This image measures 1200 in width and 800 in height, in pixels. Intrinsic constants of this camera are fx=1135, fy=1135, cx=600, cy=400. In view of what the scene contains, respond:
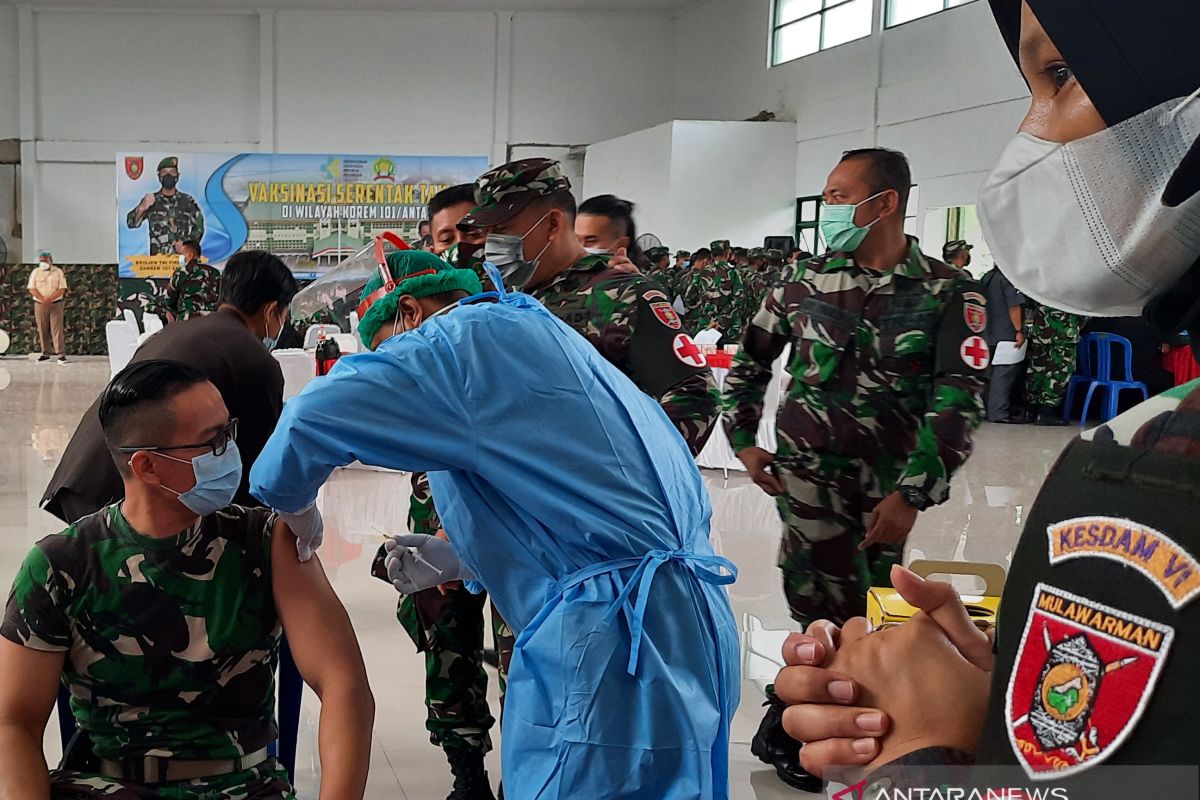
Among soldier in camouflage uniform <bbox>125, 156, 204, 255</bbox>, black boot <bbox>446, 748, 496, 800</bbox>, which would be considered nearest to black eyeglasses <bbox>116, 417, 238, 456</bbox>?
black boot <bbox>446, 748, 496, 800</bbox>

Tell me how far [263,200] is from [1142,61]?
1858 cm

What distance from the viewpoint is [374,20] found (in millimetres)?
19953

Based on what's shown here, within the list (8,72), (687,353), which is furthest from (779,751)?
(8,72)

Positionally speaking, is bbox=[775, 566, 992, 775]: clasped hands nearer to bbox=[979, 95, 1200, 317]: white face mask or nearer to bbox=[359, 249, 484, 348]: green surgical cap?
bbox=[979, 95, 1200, 317]: white face mask

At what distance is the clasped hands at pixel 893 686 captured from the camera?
0.79 meters

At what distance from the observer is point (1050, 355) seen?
10.8 meters

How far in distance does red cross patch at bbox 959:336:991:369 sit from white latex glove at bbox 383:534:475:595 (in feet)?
4.39

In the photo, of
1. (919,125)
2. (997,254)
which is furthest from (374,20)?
(997,254)

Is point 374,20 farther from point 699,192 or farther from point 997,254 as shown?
point 997,254

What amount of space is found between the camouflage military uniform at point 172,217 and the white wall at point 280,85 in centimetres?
256

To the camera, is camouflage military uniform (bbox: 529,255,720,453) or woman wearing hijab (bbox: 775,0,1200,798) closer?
woman wearing hijab (bbox: 775,0,1200,798)

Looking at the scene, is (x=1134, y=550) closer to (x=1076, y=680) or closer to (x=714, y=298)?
(x=1076, y=680)

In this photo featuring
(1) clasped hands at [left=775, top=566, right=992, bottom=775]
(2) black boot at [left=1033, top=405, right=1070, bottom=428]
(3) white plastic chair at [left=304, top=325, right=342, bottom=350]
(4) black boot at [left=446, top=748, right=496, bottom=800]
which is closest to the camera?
(1) clasped hands at [left=775, top=566, right=992, bottom=775]

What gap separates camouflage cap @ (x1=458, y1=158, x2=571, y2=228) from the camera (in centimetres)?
259
